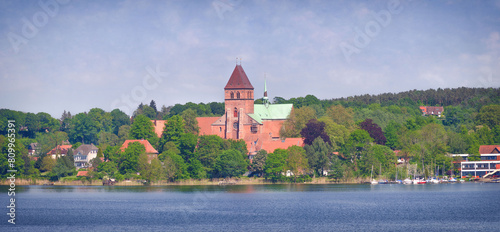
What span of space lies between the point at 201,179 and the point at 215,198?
22337mm

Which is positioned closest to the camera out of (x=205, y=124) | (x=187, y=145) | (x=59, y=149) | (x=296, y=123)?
(x=187, y=145)

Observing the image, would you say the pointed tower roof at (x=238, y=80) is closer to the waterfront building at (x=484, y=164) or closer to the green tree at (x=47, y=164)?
the green tree at (x=47, y=164)

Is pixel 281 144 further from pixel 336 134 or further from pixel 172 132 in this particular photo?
pixel 172 132

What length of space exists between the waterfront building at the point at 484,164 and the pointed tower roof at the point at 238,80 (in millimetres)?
36876

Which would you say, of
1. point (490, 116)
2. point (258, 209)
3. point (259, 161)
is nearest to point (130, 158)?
point (259, 161)

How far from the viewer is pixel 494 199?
63.8 metres

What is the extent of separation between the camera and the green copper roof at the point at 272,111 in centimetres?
11638

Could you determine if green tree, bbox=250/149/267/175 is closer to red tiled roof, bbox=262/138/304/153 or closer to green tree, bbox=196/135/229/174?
green tree, bbox=196/135/229/174

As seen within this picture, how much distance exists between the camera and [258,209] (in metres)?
56.9

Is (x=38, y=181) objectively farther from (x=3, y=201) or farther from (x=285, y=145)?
(x=285, y=145)

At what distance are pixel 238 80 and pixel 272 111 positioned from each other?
1113 cm

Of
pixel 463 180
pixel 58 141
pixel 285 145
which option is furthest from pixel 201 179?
pixel 58 141

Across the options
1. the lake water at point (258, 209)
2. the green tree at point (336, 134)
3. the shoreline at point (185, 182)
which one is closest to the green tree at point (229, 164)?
the shoreline at point (185, 182)

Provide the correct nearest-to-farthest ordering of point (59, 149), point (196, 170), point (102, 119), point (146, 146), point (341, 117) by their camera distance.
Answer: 1. point (196, 170)
2. point (146, 146)
3. point (341, 117)
4. point (59, 149)
5. point (102, 119)
